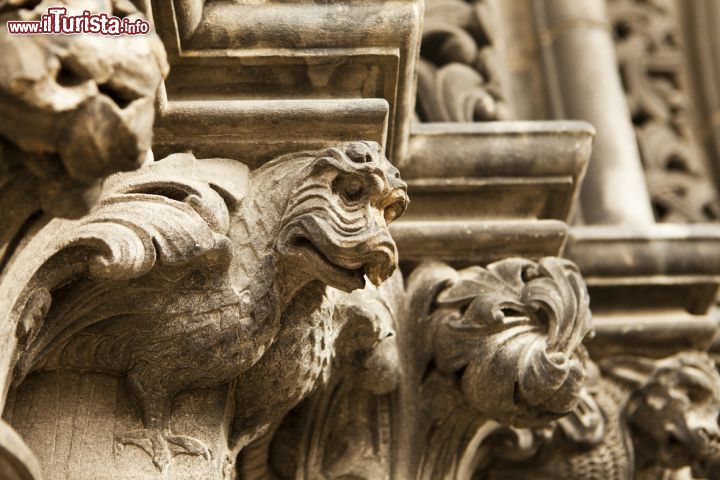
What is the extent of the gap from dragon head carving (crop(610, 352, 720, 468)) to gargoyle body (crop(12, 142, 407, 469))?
2.52 ft

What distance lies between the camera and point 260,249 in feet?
3.77

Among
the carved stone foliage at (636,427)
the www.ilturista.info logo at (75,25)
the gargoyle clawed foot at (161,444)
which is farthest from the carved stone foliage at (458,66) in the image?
the www.ilturista.info logo at (75,25)

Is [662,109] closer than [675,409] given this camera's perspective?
No

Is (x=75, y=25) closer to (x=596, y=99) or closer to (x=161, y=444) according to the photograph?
(x=161, y=444)

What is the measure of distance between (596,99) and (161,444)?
114 cm

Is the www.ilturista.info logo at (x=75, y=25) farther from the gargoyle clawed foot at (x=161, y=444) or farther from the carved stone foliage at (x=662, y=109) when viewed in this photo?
the carved stone foliage at (x=662, y=109)

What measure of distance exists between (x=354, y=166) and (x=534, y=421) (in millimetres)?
461

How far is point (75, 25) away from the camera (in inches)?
33.8

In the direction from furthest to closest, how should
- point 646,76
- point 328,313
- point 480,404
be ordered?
1. point 646,76
2. point 480,404
3. point 328,313

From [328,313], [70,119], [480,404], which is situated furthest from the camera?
[480,404]

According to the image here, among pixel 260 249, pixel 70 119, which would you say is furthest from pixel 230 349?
pixel 70 119

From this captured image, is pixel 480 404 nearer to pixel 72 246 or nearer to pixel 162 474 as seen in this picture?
pixel 162 474

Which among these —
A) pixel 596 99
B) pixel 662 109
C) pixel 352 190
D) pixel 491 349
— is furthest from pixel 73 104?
pixel 662 109

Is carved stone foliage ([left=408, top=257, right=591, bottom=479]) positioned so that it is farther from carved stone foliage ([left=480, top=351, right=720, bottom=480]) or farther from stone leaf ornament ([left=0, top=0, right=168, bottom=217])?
stone leaf ornament ([left=0, top=0, right=168, bottom=217])
